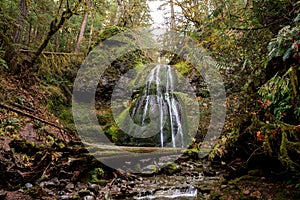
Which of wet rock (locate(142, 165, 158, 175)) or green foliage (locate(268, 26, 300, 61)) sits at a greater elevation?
green foliage (locate(268, 26, 300, 61))

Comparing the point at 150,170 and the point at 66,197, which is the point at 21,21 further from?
the point at 66,197

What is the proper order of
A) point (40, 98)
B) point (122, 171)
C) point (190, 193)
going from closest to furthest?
point (190, 193), point (122, 171), point (40, 98)

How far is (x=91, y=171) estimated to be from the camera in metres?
5.31

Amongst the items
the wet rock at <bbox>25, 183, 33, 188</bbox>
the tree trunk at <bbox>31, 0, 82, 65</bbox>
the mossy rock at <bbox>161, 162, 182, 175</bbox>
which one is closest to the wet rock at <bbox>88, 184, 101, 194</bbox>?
the wet rock at <bbox>25, 183, 33, 188</bbox>

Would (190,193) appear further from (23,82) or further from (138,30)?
(138,30)

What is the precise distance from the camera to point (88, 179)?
5.14 m

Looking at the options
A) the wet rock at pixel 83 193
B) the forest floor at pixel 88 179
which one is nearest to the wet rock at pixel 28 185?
the forest floor at pixel 88 179

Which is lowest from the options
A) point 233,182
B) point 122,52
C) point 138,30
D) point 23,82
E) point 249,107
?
point 233,182

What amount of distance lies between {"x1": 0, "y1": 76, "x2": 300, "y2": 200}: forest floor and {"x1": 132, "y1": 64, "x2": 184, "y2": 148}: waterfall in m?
3.41

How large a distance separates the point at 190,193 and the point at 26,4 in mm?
8509

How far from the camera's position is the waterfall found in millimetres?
10242

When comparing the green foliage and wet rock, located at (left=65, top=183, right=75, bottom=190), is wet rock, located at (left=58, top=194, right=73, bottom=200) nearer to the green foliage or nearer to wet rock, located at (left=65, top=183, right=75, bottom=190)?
wet rock, located at (left=65, top=183, right=75, bottom=190)

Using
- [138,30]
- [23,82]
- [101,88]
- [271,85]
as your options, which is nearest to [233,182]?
[271,85]

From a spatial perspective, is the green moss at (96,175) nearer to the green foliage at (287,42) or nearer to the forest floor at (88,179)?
the forest floor at (88,179)
